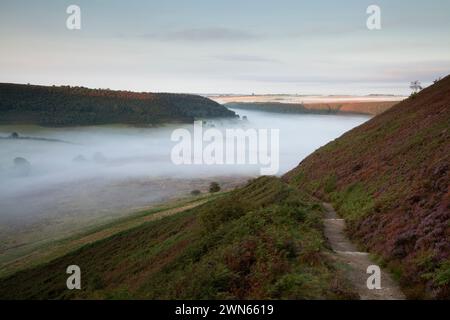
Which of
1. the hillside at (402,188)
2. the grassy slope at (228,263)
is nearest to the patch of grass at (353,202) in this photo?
the hillside at (402,188)

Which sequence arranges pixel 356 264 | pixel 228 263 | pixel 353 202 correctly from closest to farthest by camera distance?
1. pixel 228 263
2. pixel 356 264
3. pixel 353 202

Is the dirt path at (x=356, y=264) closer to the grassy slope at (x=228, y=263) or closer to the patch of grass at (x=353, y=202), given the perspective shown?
the grassy slope at (x=228, y=263)

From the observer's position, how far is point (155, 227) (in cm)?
4481

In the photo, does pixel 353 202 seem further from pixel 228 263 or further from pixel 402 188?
pixel 228 263

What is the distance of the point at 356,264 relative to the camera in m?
16.5

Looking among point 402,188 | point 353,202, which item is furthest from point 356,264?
point 353,202

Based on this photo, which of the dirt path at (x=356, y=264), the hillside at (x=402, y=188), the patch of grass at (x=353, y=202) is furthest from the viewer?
the patch of grass at (x=353, y=202)

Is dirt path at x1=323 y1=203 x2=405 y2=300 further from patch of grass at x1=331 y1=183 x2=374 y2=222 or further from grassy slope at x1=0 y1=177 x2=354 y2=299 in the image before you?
patch of grass at x1=331 y1=183 x2=374 y2=222

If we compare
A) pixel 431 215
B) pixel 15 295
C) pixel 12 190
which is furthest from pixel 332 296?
pixel 12 190

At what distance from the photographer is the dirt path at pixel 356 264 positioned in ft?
45.1

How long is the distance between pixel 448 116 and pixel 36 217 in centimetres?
9566

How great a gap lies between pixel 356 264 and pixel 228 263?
17.3 ft

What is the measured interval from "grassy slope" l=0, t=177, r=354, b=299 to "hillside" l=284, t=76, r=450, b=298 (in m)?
2.57

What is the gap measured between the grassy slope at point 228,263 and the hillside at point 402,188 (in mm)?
2565
